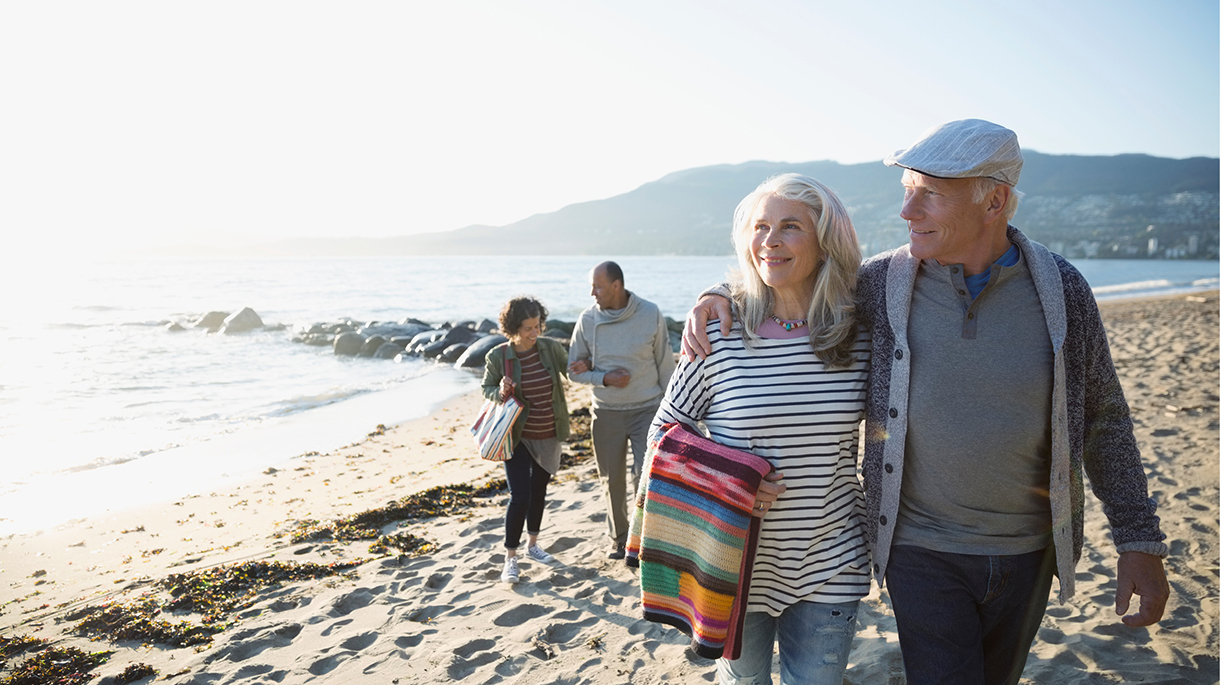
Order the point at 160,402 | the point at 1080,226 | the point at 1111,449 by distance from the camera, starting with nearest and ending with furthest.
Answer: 1. the point at 1111,449
2. the point at 160,402
3. the point at 1080,226

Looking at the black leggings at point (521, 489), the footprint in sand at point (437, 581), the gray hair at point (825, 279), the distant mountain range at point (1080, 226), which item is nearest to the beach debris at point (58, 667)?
the footprint in sand at point (437, 581)

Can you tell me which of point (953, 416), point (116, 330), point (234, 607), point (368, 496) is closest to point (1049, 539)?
point (953, 416)

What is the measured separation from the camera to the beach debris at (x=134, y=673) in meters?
3.93

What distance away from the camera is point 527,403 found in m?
5.31

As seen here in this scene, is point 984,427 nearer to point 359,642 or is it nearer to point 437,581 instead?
point 359,642

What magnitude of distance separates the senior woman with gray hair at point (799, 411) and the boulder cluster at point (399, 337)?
14360 millimetres

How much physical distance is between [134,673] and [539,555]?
2.65 m

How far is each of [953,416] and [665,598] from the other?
1058 millimetres

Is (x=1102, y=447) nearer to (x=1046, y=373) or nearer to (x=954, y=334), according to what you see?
(x=1046, y=373)

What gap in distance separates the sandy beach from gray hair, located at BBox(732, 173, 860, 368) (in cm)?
225

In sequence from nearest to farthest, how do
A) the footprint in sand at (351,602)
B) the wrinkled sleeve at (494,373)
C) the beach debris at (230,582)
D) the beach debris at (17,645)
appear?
the beach debris at (17,645), the footprint in sand at (351,602), the beach debris at (230,582), the wrinkled sleeve at (494,373)

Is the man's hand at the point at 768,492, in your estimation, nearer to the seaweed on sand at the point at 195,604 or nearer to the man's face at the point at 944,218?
the man's face at the point at 944,218

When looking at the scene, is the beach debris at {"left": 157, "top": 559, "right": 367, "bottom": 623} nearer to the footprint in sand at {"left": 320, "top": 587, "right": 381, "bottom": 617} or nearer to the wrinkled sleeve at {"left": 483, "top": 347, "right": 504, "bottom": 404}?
the footprint in sand at {"left": 320, "top": 587, "right": 381, "bottom": 617}

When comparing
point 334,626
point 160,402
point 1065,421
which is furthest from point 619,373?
point 160,402
